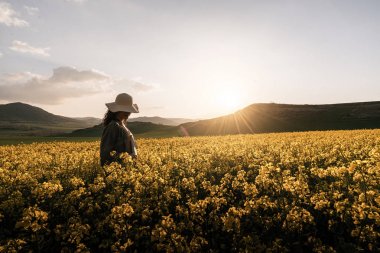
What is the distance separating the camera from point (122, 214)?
5.09 meters

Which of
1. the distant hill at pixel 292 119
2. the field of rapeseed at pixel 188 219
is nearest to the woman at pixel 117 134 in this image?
the field of rapeseed at pixel 188 219

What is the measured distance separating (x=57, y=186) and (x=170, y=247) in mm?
2566

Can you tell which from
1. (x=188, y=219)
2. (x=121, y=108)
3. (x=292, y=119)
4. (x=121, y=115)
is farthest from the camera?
(x=292, y=119)

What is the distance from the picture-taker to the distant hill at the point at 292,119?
218 feet

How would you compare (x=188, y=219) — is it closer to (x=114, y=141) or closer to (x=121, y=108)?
(x=114, y=141)

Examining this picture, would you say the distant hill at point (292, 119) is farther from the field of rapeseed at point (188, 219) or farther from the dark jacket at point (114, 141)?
the field of rapeseed at point (188, 219)

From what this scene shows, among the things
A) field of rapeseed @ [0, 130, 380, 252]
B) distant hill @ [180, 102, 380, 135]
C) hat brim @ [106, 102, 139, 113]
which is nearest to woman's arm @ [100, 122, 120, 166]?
hat brim @ [106, 102, 139, 113]

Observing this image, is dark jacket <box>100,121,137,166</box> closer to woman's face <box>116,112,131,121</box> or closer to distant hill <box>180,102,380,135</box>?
woman's face <box>116,112,131,121</box>

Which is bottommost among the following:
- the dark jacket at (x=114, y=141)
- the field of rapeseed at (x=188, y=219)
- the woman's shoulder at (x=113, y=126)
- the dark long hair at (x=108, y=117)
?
the field of rapeseed at (x=188, y=219)

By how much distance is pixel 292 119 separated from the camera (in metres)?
75.5

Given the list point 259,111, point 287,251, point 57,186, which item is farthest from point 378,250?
point 259,111

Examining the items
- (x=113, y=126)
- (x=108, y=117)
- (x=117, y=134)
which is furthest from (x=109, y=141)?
(x=108, y=117)

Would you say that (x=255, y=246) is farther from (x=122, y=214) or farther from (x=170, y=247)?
(x=122, y=214)

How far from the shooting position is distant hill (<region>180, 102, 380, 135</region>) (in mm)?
66444
